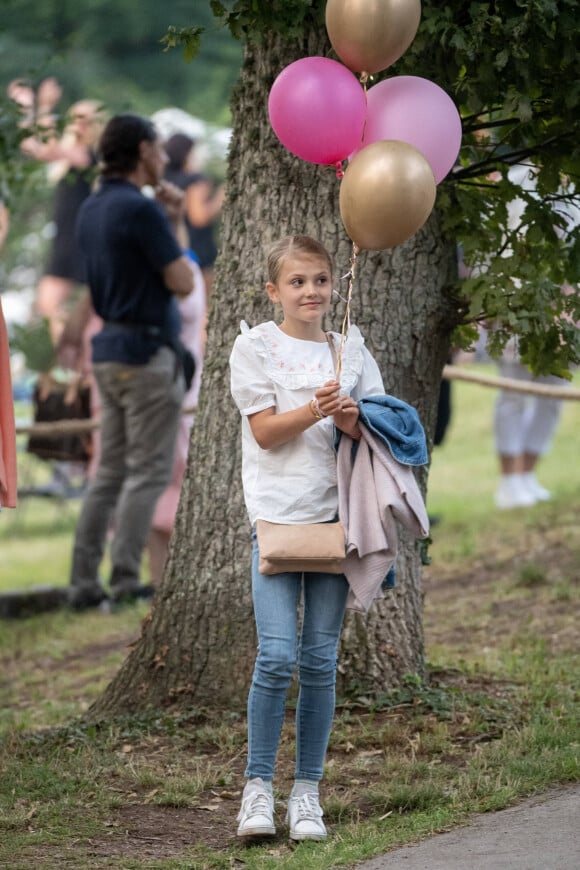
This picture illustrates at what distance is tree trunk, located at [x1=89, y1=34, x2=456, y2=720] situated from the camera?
16.8ft

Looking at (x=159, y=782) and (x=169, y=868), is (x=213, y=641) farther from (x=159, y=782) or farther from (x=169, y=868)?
(x=169, y=868)

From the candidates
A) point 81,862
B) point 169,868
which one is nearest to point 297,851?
point 169,868

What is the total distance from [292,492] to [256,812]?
896 mm

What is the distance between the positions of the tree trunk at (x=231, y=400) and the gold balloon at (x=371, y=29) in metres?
0.77

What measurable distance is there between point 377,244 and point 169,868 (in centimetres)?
185

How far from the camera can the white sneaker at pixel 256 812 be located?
3.97 metres

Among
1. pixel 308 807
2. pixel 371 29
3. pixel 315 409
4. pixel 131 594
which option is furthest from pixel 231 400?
pixel 131 594

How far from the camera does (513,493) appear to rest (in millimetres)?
10242

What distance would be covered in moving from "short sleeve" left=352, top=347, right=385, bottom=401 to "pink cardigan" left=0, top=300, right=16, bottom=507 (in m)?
1.21

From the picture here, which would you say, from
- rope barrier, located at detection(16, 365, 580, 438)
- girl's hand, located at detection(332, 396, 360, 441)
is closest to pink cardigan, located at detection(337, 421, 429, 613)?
girl's hand, located at detection(332, 396, 360, 441)

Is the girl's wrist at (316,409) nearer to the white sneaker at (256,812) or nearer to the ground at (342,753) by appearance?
the white sneaker at (256,812)

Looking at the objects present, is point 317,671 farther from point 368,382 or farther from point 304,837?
point 368,382

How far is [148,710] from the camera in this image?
17.1 ft

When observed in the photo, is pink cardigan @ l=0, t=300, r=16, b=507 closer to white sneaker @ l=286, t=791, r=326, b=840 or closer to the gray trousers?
white sneaker @ l=286, t=791, r=326, b=840
